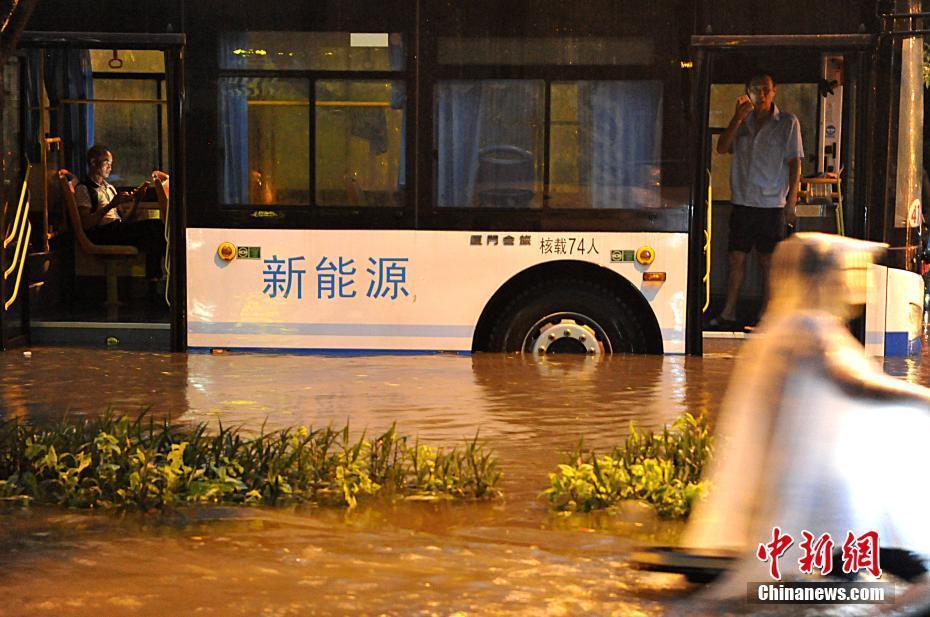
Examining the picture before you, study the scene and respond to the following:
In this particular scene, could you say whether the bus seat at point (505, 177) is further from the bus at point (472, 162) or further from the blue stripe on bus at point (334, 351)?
the blue stripe on bus at point (334, 351)

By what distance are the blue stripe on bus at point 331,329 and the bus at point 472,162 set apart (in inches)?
0.6

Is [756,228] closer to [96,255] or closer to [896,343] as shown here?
[896,343]

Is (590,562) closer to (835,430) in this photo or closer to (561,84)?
(835,430)

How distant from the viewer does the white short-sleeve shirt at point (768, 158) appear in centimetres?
1234

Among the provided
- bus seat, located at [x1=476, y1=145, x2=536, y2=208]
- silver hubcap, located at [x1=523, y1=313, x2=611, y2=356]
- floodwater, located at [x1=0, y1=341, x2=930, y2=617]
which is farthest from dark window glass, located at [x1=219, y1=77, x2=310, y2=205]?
silver hubcap, located at [x1=523, y1=313, x2=611, y2=356]

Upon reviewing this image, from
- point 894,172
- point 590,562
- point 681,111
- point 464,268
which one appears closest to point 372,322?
point 464,268

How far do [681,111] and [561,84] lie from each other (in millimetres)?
955

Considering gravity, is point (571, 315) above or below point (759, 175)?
below

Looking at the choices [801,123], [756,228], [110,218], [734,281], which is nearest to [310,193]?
[110,218]

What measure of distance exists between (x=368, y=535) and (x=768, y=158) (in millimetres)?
6871

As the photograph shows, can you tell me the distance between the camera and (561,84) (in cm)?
1144

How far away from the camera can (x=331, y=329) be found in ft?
38.2

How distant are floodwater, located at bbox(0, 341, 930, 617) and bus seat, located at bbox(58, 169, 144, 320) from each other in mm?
2810

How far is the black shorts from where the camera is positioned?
12445mm
